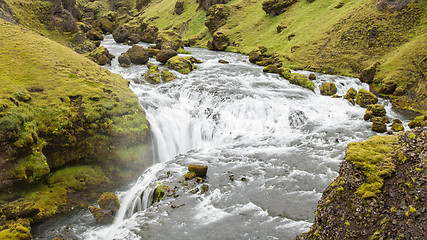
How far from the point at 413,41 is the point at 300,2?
2626cm

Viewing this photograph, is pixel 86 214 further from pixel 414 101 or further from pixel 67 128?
pixel 414 101

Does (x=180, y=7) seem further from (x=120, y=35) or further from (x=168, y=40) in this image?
(x=168, y=40)

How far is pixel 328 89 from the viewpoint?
83.8 feet

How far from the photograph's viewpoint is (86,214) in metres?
11.4

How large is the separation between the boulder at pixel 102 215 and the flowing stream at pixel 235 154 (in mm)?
244

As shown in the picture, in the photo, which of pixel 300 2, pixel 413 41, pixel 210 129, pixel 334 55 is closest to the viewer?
pixel 210 129

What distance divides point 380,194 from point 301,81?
23364 millimetres

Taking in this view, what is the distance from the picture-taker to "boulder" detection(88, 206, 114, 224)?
10891mm

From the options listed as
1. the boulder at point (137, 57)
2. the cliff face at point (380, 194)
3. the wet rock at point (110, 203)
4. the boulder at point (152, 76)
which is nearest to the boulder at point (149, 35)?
the boulder at point (137, 57)

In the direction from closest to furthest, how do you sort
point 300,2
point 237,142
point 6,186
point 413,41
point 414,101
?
point 6,186
point 237,142
point 414,101
point 413,41
point 300,2

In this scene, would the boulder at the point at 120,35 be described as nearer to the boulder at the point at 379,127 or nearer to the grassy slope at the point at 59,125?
the grassy slope at the point at 59,125

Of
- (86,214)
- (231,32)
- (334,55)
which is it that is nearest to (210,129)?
(86,214)

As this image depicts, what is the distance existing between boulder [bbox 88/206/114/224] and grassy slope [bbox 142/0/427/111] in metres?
24.0

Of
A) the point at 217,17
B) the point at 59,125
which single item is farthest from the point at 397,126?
the point at 217,17
